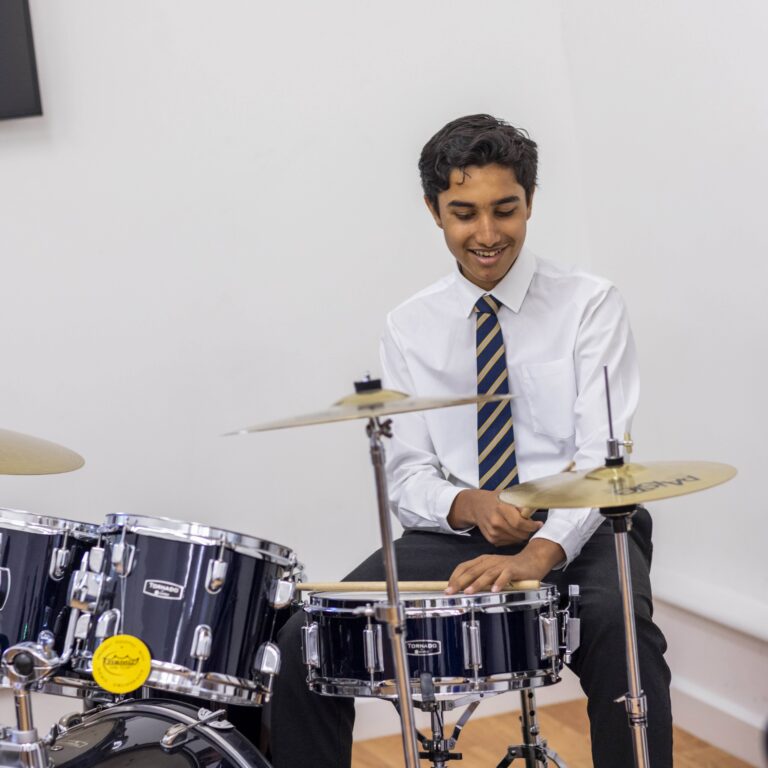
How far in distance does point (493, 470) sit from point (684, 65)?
1.00 meters

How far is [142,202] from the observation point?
9.26 ft

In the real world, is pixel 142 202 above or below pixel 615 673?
above

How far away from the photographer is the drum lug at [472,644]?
1798 mm

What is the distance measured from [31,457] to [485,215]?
0.92 meters

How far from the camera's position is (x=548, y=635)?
1852mm

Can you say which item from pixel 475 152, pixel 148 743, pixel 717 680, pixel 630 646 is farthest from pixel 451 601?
pixel 717 680

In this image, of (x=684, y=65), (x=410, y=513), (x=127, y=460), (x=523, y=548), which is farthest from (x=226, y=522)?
(x=684, y=65)

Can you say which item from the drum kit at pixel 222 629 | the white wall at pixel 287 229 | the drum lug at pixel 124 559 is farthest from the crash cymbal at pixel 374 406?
the white wall at pixel 287 229

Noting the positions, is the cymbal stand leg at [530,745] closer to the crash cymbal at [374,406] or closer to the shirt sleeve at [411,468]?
the shirt sleeve at [411,468]

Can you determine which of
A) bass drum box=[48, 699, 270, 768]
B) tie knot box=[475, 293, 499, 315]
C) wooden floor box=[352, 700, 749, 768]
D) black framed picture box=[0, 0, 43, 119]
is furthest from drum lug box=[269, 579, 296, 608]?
black framed picture box=[0, 0, 43, 119]

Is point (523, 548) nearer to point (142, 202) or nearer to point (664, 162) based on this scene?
point (664, 162)

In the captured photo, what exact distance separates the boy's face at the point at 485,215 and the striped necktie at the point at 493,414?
11cm

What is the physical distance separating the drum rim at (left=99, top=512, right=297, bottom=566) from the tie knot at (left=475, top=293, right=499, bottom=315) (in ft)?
2.23

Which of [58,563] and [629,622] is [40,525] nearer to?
[58,563]
